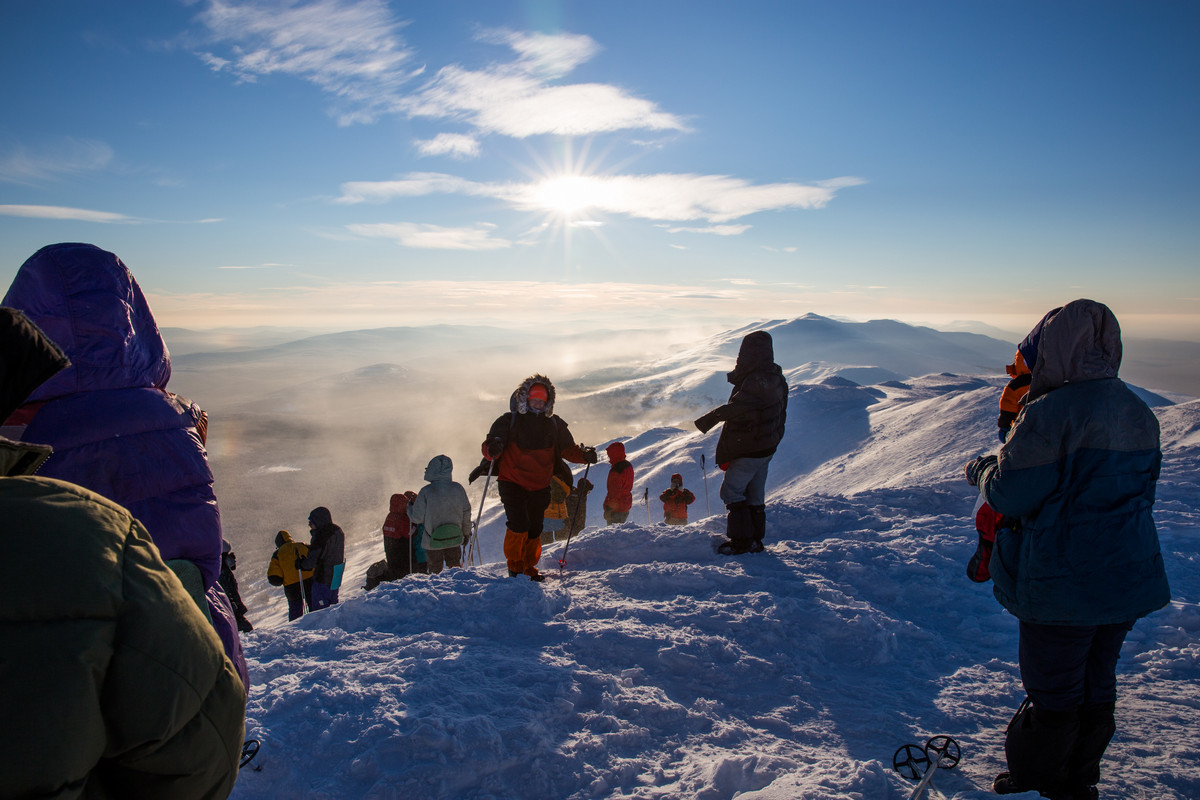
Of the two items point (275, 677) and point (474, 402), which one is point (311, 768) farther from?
point (474, 402)

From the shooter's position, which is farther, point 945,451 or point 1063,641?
point 945,451

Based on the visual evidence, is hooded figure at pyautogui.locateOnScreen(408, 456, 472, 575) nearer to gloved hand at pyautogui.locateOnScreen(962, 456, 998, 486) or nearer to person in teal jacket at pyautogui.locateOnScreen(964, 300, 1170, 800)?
gloved hand at pyautogui.locateOnScreen(962, 456, 998, 486)

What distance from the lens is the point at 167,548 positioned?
6.80 feet

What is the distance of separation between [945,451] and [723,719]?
14053 millimetres

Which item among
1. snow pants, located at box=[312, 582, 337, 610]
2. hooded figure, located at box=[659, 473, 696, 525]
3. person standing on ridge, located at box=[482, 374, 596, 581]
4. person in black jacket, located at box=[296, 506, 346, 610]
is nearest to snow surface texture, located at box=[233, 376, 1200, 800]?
person standing on ridge, located at box=[482, 374, 596, 581]

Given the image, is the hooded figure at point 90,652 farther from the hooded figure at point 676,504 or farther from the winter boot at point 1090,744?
the hooded figure at point 676,504

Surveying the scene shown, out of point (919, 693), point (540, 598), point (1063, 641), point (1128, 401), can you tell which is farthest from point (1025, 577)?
point (540, 598)

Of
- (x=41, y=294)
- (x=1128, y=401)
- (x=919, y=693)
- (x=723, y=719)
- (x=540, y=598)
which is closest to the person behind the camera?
(x=41, y=294)

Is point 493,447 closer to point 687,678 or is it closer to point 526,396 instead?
point 526,396

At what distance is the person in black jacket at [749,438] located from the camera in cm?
623

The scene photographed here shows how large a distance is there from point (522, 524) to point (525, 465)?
548 millimetres

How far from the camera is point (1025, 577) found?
2820 mm

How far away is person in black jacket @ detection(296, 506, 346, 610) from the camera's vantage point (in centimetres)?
854

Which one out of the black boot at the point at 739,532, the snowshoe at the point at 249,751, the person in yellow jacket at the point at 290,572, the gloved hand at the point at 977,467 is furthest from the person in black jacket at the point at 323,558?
the gloved hand at the point at 977,467
